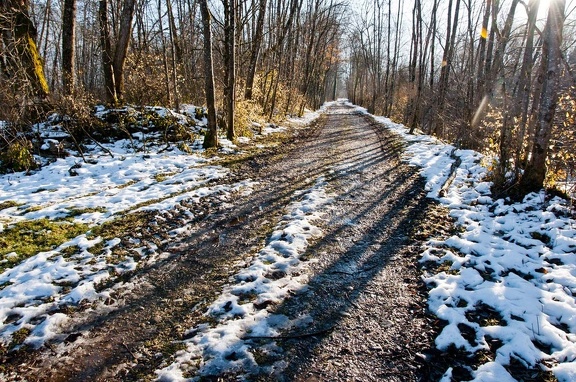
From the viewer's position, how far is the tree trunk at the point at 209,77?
9.20 m

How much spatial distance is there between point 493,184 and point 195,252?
18.9 ft

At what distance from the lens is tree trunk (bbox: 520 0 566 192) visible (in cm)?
534

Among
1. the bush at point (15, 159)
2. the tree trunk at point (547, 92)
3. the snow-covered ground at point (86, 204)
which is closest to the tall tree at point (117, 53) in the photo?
the snow-covered ground at point (86, 204)

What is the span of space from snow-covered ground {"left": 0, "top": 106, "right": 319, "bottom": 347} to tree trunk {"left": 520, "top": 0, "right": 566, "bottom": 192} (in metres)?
5.28

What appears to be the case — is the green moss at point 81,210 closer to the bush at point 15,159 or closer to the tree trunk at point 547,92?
the bush at point 15,159

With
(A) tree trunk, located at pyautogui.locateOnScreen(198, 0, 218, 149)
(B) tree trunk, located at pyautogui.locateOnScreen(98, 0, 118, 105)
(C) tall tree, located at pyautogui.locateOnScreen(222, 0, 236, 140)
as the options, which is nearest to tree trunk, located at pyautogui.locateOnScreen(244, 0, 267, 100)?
(C) tall tree, located at pyautogui.locateOnScreen(222, 0, 236, 140)

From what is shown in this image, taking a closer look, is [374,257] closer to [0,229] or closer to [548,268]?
[548,268]

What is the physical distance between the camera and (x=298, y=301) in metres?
3.52

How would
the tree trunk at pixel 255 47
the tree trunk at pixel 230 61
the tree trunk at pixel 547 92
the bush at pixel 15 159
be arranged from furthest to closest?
1. the tree trunk at pixel 255 47
2. the tree trunk at pixel 230 61
3. the bush at pixel 15 159
4. the tree trunk at pixel 547 92

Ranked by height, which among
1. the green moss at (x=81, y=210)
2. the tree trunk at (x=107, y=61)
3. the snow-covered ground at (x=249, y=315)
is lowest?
the snow-covered ground at (x=249, y=315)

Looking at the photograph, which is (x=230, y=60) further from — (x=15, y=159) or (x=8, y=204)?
(x=8, y=204)

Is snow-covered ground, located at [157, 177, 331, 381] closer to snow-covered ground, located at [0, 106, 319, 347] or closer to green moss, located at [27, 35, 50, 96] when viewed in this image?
snow-covered ground, located at [0, 106, 319, 347]

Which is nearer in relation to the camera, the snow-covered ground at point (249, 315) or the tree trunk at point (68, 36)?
the snow-covered ground at point (249, 315)

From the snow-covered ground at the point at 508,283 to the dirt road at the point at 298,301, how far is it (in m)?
0.36
